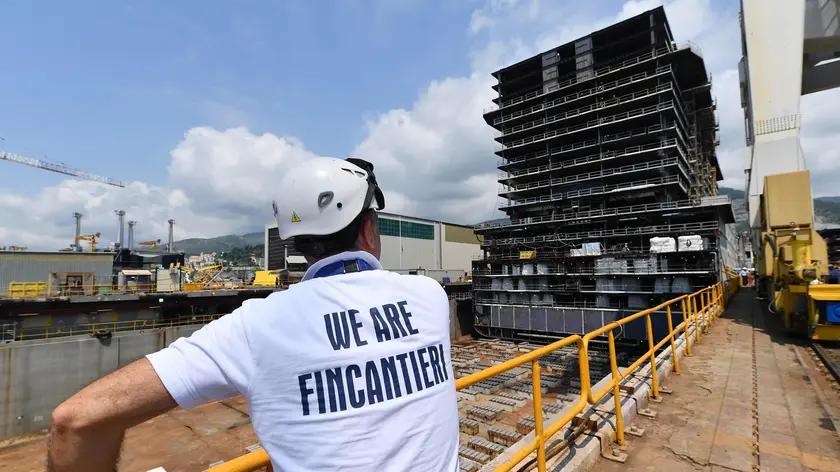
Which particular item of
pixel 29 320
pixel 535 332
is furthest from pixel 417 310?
pixel 535 332

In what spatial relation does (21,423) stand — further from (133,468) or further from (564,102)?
(564,102)

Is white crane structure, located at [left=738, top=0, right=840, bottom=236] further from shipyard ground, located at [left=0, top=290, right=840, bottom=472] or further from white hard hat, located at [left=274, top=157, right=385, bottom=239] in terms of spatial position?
white hard hat, located at [left=274, top=157, right=385, bottom=239]

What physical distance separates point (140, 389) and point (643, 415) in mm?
5775

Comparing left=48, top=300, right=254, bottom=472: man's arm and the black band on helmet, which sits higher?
the black band on helmet

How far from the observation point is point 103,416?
1.05 meters

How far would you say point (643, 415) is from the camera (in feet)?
16.8

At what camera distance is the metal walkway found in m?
4.00

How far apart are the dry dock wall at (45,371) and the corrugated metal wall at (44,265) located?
40.5 feet

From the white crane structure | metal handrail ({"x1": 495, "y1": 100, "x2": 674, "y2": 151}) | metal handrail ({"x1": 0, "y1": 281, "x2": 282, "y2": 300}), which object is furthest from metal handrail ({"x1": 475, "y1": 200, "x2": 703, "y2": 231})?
metal handrail ({"x1": 0, "y1": 281, "x2": 282, "y2": 300})

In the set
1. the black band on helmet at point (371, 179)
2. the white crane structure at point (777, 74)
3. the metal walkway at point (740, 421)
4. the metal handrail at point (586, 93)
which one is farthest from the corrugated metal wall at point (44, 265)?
the metal handrail at point (586, 93)

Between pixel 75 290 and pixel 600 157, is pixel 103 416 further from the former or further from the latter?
pixel 600 157

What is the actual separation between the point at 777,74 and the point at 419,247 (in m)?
43.3

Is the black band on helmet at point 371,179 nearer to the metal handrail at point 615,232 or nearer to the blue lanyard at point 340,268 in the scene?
the blue lanyard at point 340,268

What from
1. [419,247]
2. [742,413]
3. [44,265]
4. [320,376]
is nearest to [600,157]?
[419,247]
